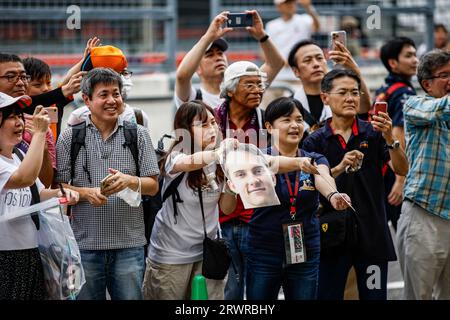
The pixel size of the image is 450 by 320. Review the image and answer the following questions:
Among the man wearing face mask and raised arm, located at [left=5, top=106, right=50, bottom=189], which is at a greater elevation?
the man wearing face mask

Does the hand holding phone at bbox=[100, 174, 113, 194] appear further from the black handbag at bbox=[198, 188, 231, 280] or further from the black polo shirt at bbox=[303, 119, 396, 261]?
the black polo shirt at bbox=[303, 119, 396, 261]

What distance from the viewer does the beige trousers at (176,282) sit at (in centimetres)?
545

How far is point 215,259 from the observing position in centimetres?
536

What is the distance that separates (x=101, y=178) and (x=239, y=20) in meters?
1.53

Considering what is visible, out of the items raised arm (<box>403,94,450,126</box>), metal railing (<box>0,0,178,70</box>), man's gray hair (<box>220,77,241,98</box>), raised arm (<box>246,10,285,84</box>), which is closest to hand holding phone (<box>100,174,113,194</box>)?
man's gray hair (<box>220,77,241,98</box>)

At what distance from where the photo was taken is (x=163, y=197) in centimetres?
551

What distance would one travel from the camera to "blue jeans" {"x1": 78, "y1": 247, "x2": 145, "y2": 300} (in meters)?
5.25

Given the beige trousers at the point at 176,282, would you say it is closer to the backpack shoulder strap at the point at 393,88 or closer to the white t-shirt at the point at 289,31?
the backpack shoulder strap at the point at 393,88

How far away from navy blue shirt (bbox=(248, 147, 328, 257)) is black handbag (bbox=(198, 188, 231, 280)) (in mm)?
228

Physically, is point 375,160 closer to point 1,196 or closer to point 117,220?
point 117,220

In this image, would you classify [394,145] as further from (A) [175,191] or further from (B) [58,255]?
(B) [58,255]

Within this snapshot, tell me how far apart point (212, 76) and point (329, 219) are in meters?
1.44

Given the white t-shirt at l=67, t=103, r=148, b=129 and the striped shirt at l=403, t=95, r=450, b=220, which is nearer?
the white t-shirt at l=67, t=103, r=148, b=129

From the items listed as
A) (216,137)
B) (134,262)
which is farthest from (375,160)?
(134,262)
